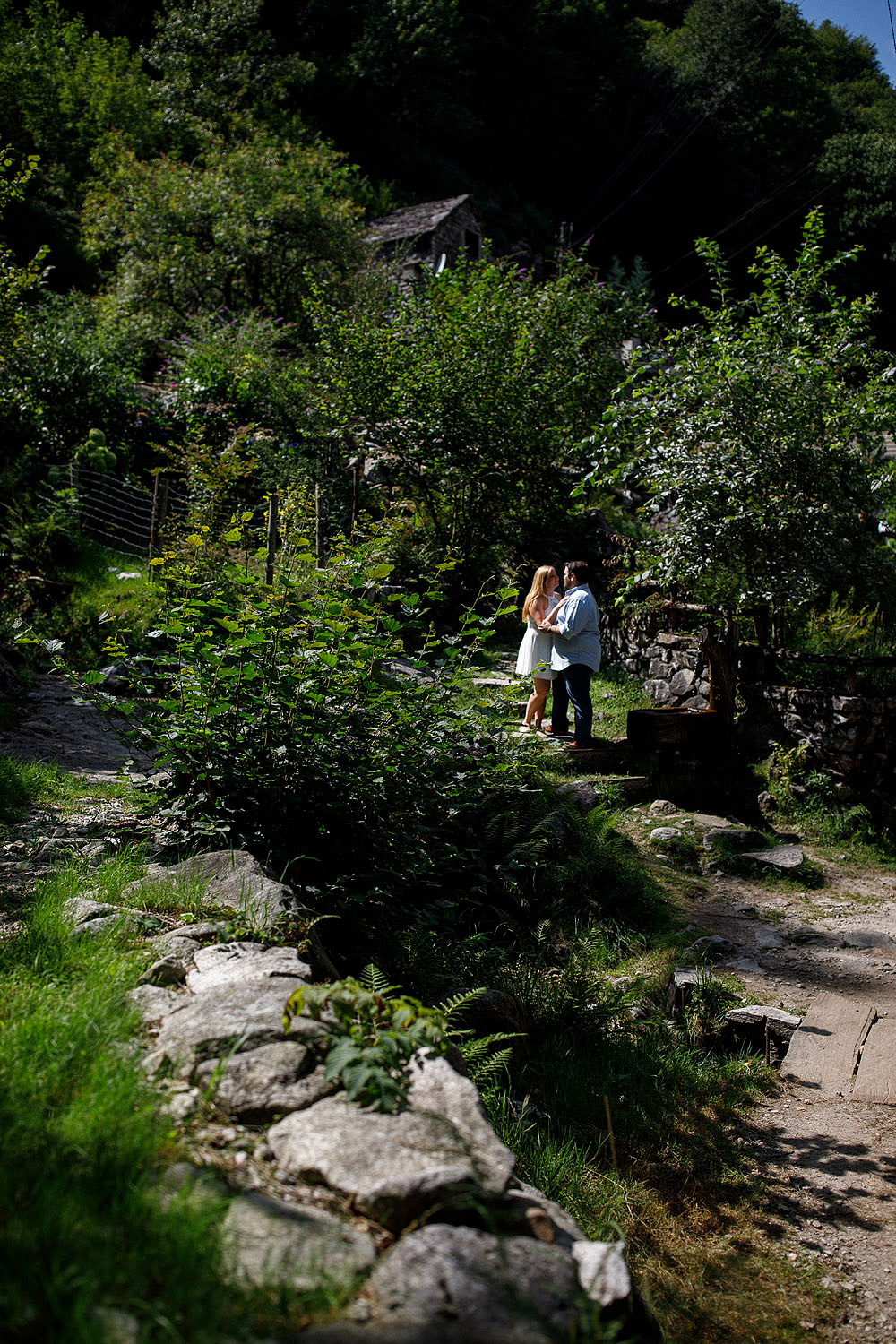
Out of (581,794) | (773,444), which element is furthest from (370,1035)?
(773,444)


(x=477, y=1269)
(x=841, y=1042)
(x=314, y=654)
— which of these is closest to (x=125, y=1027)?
(x=477, y=1269)

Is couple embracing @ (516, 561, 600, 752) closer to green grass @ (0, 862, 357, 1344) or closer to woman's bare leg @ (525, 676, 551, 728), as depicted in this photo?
woman's bare leg @ (525, 676, 551, 728)

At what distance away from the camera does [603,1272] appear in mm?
1646

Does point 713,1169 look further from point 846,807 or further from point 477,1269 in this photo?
point 846,807

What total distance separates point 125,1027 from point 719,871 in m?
5.48

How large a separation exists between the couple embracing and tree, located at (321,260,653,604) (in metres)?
3.22

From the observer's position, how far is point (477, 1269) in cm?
147

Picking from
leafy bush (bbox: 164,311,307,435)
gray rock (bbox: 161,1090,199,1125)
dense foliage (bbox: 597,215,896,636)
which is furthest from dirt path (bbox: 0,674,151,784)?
leafy bush (bbox: 164,311,307,435)

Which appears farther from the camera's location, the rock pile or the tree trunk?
the tree trunk

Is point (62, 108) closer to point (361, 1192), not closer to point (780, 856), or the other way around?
point (780, 856)

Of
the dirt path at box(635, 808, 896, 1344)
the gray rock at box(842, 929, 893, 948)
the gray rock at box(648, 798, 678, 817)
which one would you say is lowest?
the dirt path at box(635, 808, 896, 1344)

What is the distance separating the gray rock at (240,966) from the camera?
2.55 metres

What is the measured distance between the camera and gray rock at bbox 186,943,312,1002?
2551 millimetres

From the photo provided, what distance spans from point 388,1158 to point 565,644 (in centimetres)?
665
